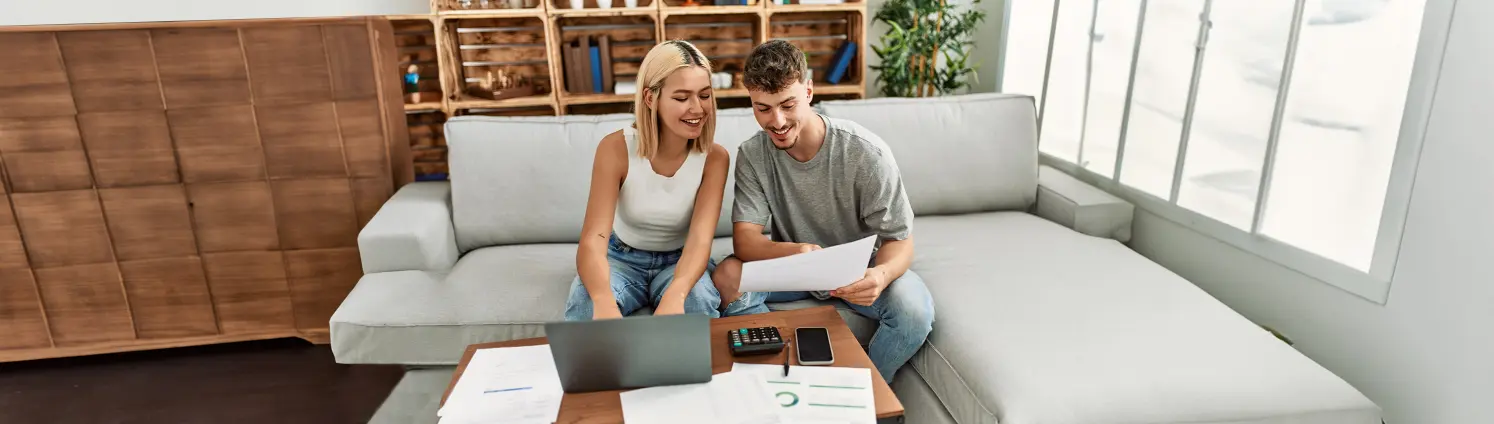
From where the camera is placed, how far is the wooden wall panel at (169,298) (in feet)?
7.54

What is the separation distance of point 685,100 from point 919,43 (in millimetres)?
1784

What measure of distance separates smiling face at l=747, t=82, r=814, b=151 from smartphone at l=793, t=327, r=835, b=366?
1.37 ft

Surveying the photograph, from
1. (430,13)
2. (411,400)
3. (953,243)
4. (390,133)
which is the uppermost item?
(430,13)

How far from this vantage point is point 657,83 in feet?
4.79

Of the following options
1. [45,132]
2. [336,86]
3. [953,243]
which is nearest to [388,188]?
[336,86]

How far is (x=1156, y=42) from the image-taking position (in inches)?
87.0

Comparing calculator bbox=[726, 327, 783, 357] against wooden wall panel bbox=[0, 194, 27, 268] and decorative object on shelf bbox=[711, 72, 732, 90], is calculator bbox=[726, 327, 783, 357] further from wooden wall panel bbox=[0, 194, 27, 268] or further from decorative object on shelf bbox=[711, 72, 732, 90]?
wooden wall panel bbox=[0, 194, 27, 268]

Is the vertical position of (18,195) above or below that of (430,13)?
below

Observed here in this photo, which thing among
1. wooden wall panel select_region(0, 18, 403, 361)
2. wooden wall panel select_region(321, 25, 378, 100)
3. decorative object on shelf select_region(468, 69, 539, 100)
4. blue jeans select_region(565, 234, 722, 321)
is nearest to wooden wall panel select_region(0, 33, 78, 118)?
wooden wall panel select_region(0, 18, 403, 361)

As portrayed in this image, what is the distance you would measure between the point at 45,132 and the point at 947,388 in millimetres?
2616

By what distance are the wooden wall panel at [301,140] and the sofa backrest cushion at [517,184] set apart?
1.22 feet

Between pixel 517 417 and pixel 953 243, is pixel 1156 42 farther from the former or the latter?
pixel 517 417

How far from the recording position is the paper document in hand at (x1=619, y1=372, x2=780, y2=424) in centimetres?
103

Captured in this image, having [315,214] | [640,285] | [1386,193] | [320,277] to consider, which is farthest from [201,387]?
[1386,193]
